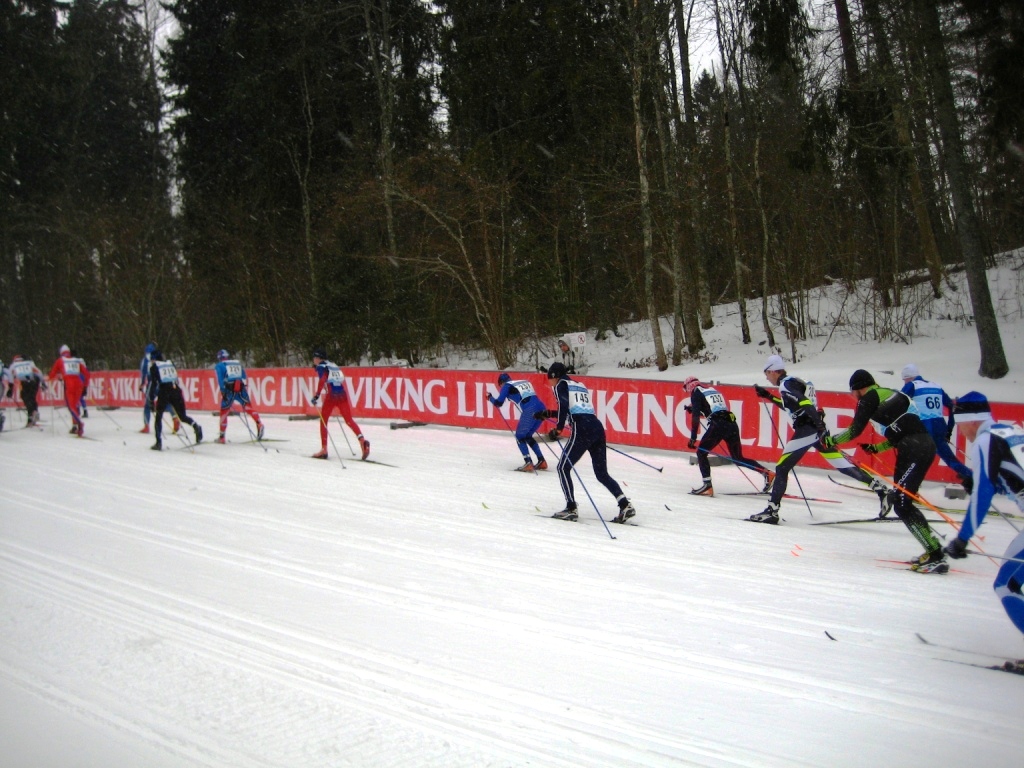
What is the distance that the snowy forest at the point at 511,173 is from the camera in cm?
1911

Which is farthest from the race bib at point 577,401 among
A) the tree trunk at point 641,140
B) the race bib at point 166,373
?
the tree trunk at point 641,140

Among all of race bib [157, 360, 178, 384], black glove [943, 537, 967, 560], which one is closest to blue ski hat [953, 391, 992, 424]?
black glove [943, 537, 967, 560]

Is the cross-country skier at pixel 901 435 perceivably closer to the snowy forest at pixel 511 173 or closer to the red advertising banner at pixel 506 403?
the red advertising banner at pixel 506 403

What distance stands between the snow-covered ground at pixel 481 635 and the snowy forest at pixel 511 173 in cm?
1113

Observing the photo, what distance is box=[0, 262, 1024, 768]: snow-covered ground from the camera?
4.06 meters

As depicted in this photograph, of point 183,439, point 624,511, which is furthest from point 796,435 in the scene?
point 183,439

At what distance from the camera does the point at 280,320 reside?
32000mm

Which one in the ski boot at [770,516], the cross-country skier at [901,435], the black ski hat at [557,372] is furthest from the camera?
the black ski hat at [557,372]

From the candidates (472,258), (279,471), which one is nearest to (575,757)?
(279,471)

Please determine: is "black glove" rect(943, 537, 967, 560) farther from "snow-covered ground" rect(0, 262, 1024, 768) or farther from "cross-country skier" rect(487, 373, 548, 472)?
"cross-country skier" rect(487, 373, 548, 472)

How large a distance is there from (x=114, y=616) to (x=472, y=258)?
19.7 metres

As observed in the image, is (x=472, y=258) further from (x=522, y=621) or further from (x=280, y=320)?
(x=522, y=621)

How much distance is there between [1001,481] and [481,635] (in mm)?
3583

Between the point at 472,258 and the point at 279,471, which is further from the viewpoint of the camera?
the point at 472,258
